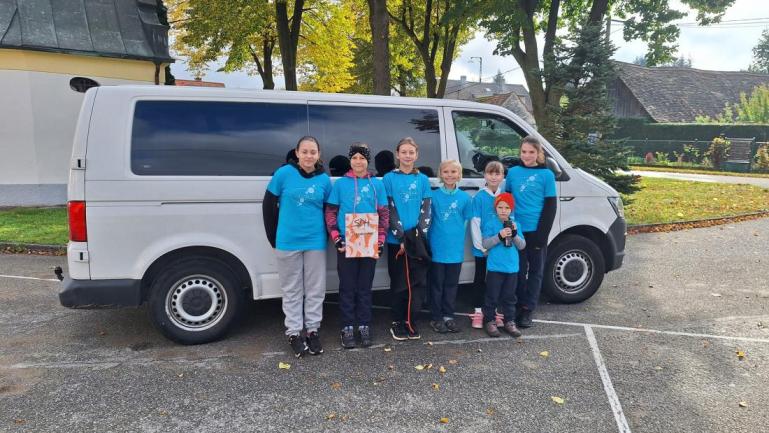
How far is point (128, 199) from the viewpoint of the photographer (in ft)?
12.9

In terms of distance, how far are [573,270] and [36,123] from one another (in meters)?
13.1

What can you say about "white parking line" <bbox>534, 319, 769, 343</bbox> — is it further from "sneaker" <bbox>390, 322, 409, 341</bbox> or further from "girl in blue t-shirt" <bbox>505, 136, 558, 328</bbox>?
"sneaker" <bbox>390, 322, 409, 341</bbox>

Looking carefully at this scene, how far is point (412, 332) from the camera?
179 inches

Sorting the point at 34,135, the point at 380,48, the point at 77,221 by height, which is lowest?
the point at 77,221

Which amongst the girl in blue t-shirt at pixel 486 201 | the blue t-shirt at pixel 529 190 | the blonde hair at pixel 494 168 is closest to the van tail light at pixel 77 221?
the girl in blue t-shirt at pixel 486 201

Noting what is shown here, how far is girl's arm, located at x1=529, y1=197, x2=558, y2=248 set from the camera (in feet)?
14.7

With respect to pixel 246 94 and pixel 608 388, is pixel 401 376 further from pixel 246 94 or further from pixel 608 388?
pixel 246 94

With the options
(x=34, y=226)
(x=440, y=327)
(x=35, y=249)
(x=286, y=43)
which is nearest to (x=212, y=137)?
(x=440, y=327)

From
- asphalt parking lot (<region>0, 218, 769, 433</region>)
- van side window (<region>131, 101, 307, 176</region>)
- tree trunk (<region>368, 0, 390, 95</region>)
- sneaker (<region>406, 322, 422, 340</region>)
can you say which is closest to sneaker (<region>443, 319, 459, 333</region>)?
asphalt parking lot (<region>0, 218, 769, 433</region>)

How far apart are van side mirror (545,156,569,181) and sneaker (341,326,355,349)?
94.9 inches

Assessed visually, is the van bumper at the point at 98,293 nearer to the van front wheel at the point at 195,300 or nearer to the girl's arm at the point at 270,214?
the van front wheel at the point at 195,300

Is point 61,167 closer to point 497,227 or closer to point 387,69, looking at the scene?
point 387,69

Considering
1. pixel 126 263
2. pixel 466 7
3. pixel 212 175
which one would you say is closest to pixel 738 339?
pixel 212 175

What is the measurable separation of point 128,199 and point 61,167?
10.9 m
